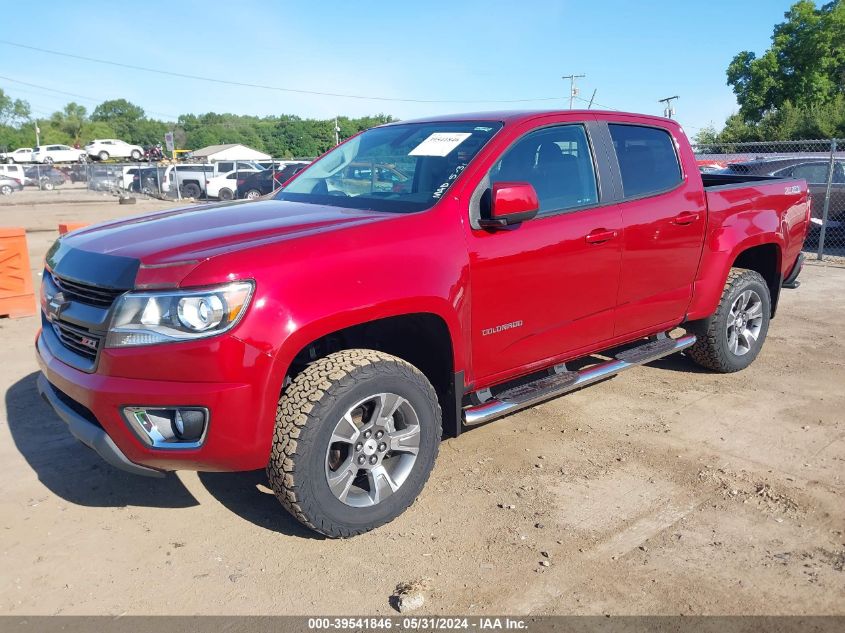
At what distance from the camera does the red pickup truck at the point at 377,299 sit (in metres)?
2.77

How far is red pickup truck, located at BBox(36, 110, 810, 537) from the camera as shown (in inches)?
109

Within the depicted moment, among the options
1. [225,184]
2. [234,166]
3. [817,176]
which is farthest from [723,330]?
[234,166]

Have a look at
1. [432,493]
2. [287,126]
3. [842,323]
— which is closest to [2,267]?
[432,493]

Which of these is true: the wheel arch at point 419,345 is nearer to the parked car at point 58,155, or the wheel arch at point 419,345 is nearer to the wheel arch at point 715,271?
the wheel arch at point 715,271

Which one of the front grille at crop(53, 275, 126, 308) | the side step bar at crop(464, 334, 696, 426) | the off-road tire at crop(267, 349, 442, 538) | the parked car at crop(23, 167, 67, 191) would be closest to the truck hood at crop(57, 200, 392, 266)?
the front grille at crop(53, 275, 126, 308)

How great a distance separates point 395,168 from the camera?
3984mm

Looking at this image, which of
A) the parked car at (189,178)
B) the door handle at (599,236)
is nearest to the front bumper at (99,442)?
the door handle at (599,236)

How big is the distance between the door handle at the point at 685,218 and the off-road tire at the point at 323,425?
7.49 feet

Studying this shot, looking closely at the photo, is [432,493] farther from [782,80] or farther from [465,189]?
[782,80]

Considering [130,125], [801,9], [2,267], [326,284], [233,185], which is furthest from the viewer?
[130,125]

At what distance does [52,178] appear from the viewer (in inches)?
1517

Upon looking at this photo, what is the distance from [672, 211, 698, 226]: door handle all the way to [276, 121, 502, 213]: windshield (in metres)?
1.48

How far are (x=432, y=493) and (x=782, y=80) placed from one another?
5113 cm

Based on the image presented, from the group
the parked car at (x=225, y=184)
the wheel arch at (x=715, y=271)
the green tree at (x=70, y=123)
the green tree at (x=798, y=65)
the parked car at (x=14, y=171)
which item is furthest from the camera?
the green tree at (x=70, y=123)
